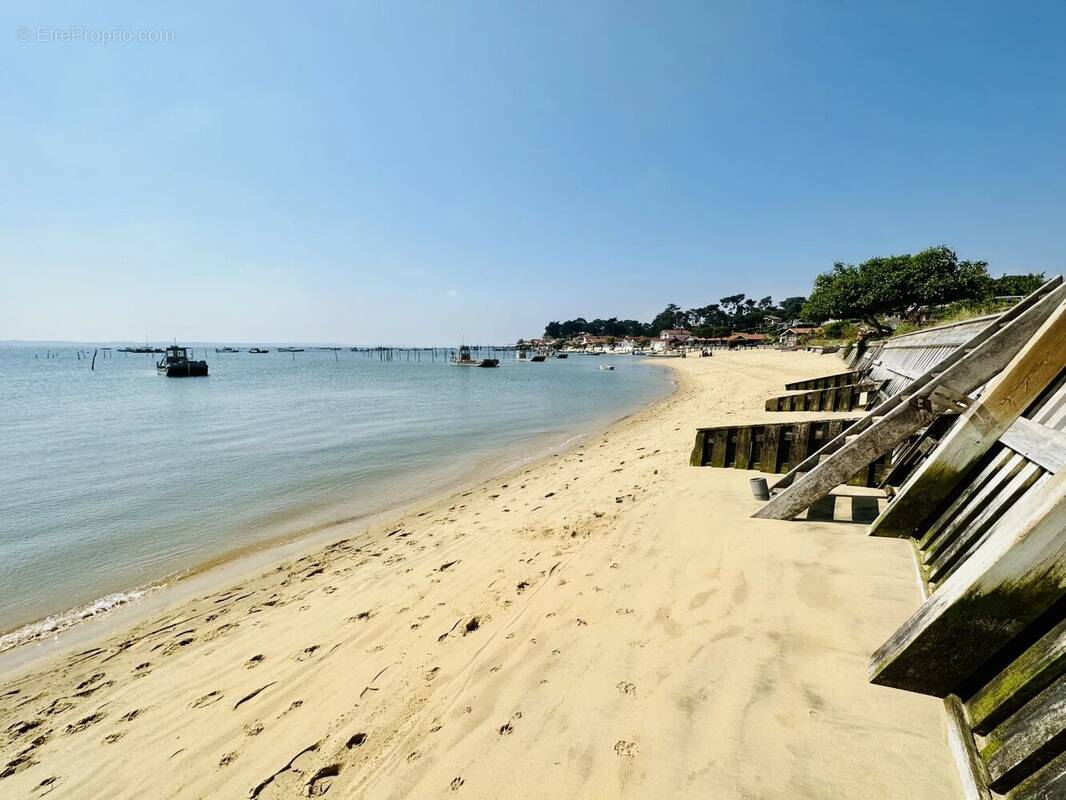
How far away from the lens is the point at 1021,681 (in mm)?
1838

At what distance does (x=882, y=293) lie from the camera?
1816 inches

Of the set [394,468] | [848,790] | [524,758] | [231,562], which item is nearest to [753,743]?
[848,790]

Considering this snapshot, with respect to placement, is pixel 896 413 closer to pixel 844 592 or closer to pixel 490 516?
pixel 844 592

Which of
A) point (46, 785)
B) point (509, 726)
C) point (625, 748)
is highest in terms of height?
point (625, 748)

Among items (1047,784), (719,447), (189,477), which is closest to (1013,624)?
(1047,784)

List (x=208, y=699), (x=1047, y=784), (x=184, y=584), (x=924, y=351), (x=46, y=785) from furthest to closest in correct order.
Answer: (x=924, y=351) → (x=184, y=584) → (x=208, y=699) → (x=46, y=785) → (x=1047, y=784)

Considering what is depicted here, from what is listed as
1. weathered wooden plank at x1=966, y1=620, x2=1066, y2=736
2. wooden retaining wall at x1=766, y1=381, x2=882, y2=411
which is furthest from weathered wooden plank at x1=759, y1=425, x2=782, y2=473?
wooden retaining wall at x1=766, y1=381, x2=882, y2=411

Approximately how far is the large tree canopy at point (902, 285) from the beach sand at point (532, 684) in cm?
5140

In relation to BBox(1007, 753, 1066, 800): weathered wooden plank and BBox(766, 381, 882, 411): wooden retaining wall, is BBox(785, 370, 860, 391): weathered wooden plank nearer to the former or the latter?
BBox(766, 381, 882, 411): wooden retaining wall

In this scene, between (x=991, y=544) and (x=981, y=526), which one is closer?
(x=991, y=544)

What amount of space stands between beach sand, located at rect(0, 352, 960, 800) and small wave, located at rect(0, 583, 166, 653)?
0.90m

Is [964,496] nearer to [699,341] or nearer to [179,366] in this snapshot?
[179,366]

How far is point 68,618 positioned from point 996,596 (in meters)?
9.59

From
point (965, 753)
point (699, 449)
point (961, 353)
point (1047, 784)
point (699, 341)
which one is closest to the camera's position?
point (1047, 784)
